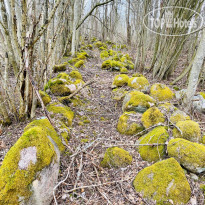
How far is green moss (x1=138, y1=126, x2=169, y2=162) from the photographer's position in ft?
10.7

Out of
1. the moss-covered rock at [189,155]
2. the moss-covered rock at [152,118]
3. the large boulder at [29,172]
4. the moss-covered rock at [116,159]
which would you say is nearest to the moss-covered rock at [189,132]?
the moss-covered rock at [189,155]

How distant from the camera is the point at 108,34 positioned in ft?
71.1

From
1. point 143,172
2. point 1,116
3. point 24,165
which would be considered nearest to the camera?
point 24,165

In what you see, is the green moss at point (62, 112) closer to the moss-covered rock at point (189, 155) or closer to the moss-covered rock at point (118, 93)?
the moss-covered rock at point (118, 93)

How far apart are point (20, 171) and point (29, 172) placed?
120 mm

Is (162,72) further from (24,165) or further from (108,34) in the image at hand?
(108,34)

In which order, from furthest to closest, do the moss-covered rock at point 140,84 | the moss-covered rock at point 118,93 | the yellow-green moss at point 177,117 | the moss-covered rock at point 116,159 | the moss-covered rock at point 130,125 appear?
the moss-covered rock at point 140,84 < the moss-covered rock at point 118,93 < the moss-covered rock at point 130,125 < the yellow-green moss at point 177,117 < the moss-covered rock at point 116,159

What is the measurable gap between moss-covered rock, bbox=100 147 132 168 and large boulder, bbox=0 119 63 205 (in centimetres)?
116

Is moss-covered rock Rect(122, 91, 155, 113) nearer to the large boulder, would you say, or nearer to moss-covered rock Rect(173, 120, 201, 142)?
moss-covered rock Rect(173, 120, 201, 142)

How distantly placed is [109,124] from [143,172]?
7.35 ft

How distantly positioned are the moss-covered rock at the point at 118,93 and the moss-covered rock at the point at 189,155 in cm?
345

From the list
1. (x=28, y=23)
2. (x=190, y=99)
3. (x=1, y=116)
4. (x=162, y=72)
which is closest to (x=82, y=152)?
(x=1, y=116)

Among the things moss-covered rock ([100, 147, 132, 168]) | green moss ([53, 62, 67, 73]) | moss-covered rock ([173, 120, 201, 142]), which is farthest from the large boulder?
green moss ([53, 62, 67, 73])

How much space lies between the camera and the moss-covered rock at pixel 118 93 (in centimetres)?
629
